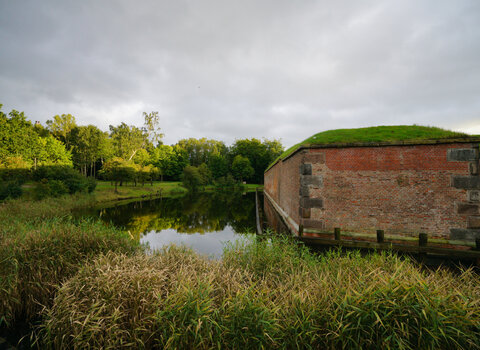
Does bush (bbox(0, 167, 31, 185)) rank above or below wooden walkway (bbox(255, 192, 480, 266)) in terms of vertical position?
above

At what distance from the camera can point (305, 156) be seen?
880 cm

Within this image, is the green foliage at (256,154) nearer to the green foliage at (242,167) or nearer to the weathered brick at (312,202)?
the green foliage at (242,167)

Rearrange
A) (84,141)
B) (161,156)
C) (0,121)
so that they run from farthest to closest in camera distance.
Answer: (161,156), (84,141), (0,121)

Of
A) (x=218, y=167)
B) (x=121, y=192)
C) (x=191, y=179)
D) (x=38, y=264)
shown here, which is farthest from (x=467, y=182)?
(x=218, y=167)

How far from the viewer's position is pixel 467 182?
278 inches

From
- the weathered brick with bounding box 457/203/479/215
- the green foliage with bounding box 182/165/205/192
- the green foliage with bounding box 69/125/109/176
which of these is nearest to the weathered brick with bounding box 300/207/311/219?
the weathered brick with bounding box 457/203/479/215

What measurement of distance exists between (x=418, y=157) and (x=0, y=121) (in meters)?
35.6

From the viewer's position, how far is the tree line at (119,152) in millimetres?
23406

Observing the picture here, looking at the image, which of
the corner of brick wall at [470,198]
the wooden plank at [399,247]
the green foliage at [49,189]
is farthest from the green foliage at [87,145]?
the corner of brick wall at [470,198]

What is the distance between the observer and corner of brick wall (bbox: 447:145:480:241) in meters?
6.99

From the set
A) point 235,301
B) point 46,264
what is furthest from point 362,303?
point 46,264

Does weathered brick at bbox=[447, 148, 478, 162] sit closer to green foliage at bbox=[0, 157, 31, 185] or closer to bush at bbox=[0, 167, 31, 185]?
bush at bbox=[0, 167, 31, 185]

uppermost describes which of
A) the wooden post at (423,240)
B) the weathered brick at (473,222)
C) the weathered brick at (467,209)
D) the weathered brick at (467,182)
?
the weathered brick at (467,182)

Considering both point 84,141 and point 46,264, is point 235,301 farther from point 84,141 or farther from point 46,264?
point 84,141
